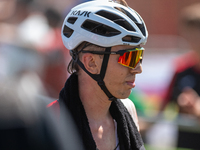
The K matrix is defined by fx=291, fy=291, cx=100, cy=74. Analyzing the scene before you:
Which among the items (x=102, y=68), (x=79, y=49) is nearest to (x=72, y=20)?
(x=79, y=49)

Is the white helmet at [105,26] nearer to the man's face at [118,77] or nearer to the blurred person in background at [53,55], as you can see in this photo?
the man's face at [118,77]

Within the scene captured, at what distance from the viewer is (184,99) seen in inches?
183

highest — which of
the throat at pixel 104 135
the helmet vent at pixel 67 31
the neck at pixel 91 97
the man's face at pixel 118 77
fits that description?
the helmet vent at pixel 67 31

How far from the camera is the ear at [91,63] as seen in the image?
2725 mm

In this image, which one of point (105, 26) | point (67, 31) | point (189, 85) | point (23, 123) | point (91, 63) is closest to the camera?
point (23, 123)

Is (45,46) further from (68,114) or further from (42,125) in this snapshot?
(42,125)

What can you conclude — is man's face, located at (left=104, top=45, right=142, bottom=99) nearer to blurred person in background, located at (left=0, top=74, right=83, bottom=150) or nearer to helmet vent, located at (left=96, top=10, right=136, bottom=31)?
helmet vent, located at (left=96, top=10, right=136, bottom=31)

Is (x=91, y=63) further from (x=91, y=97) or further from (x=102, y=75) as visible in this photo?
(x=91, y=97)

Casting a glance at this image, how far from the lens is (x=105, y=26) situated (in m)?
2.63

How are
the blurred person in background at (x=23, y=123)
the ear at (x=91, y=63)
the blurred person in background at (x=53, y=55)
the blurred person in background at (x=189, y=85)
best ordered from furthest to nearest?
the blurred person in background at (x=53, y=55) → the blurred person in background at (x=189, y=85) → the ear at (x=91, y=63) → the blurred person in background at (x=23, y=123)

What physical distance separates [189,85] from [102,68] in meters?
2.49

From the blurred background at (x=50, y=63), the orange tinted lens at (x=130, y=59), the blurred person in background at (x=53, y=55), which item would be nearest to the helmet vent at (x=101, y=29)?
the orange tinted lens at (x=130, y=59)

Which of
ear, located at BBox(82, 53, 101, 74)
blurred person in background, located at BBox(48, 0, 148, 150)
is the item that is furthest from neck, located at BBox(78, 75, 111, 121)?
ear, located at BBox(82, 53, 101, 74)

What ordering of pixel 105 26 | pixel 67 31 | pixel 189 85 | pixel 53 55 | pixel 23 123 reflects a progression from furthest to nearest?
1. pixel 53 55
2. pixel 189 85
3. pixel 67 31
4. pixel 105 26
5. pixel 23 123
